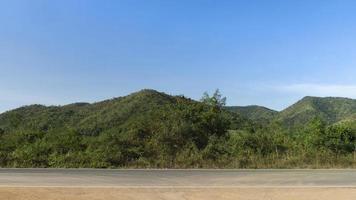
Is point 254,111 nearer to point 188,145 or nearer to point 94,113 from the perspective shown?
point 94,113

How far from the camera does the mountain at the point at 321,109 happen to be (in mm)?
81875

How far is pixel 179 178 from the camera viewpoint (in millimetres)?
19250

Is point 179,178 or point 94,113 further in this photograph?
point 94,113

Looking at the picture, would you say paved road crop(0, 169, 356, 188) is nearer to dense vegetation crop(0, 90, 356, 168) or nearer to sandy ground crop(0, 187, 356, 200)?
sandy ground crop(0, 187, 356, 200)

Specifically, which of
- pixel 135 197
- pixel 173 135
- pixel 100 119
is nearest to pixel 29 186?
pixel 135 197

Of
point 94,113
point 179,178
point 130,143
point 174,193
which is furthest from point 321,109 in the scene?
point 174,193

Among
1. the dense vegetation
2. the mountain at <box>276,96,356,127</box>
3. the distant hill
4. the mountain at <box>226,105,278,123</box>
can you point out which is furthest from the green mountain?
the mountain at <box>226,105,278,123</box>

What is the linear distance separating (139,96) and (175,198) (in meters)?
50.7

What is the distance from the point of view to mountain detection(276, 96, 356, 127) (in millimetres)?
81875

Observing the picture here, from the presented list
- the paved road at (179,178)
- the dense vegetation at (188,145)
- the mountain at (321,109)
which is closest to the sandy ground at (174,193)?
the paved road at (179,178)

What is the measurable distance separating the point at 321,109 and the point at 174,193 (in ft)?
255

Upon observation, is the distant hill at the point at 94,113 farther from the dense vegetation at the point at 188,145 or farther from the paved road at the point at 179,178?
the paved road at the point at 179,178

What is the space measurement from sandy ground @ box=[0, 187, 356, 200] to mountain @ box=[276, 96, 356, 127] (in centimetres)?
6308

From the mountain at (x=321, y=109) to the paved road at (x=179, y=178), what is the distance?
57660mm
